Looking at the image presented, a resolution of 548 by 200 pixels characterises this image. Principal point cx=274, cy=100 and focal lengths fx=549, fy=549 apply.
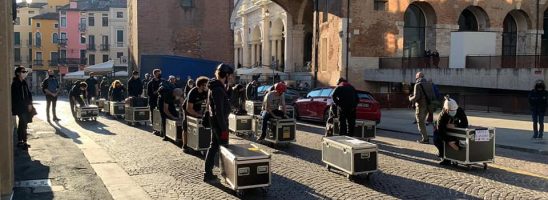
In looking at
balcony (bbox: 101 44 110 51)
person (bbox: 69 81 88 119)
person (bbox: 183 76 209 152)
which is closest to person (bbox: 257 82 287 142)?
person (bbox: 183 76 209 152)

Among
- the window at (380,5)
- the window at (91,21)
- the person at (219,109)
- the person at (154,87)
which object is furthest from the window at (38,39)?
the person at (219,109)

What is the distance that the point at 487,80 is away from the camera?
26.1 m

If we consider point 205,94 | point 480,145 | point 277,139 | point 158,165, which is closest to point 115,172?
point 158,165

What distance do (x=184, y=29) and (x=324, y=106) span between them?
67.3 ft

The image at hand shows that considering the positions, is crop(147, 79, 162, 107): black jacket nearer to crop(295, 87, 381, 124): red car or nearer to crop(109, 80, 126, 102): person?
crop(295, 87, 381, 124): red car

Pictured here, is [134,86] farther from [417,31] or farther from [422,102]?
[417,31]

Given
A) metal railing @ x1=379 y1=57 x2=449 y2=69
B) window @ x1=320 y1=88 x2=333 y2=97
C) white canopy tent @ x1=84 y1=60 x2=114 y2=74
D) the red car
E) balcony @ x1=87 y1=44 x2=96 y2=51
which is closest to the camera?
the red car

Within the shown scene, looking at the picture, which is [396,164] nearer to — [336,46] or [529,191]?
[529,191]

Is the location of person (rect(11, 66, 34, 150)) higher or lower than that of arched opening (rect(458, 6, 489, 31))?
lower

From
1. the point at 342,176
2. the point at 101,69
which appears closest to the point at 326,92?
the point at 342,176

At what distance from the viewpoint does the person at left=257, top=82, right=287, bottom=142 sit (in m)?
12.8

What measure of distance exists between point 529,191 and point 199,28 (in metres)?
31.7

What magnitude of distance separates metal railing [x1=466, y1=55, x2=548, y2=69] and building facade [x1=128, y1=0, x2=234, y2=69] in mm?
17183

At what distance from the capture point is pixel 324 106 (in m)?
19.2
